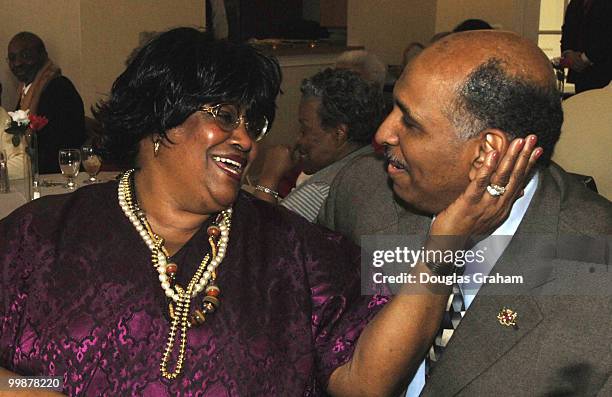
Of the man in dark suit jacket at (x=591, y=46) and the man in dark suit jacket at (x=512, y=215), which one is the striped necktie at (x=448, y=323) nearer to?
the man in dark suit jacket at (x=512, y=215)

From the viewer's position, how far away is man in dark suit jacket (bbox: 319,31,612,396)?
1.59m

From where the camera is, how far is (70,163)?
395 cm

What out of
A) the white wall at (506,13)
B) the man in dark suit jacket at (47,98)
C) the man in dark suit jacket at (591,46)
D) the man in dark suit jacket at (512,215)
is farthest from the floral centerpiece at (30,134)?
the white wall at (506,13)

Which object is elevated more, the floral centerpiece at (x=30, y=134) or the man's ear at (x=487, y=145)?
the man's ear at (x=487, y=145)

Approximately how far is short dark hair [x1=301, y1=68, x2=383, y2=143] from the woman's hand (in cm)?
169

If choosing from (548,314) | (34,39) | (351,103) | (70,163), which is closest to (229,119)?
(548,314)

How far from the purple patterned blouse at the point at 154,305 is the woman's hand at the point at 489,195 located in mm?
287

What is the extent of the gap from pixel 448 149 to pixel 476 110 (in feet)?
0.31

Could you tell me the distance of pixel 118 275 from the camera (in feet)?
5.43

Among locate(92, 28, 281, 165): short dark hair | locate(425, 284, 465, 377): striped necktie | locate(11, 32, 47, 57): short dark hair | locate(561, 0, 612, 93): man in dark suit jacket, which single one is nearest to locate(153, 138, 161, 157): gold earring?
locate(92, 28, 281, 165): short dark hair

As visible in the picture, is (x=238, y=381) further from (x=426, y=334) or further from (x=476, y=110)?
(x=476, y=110)

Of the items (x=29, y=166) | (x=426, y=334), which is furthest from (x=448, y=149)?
(x=29, y=166)

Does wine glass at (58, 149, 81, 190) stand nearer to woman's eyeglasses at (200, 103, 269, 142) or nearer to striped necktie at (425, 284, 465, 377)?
woman's eyeglasses at (200, 103, 269, 142)

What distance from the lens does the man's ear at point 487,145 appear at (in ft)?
5.26
